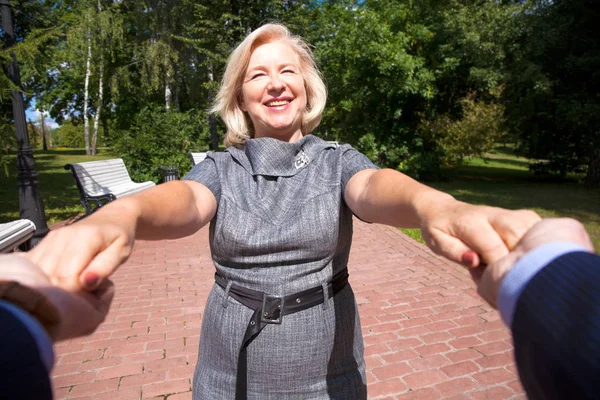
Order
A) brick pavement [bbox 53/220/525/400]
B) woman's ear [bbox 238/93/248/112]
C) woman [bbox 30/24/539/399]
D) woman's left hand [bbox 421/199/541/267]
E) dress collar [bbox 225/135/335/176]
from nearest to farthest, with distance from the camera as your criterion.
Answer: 1. woman's left hand [bbox 421/199/541/267]
2. woman [bbox 30/24/539/399]
3. dress collar [bbox 225/135/335/176]
4. woman's ear [bbox 238/93/248/112]
5. brick pavement [bbox 53/220/525/400]

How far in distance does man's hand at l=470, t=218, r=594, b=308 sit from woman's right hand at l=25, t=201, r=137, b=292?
737 millimetres

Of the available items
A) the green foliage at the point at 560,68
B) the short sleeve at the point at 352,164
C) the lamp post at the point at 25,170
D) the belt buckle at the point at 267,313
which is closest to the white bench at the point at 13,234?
the lamp post at the point at 25,170

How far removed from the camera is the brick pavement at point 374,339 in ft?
10.2

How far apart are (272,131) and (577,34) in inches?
565

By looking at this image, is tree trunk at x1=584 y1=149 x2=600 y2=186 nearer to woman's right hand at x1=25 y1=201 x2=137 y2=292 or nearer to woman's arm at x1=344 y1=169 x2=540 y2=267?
woman's arm at x1=344 y1=169 x2=540 y2=267

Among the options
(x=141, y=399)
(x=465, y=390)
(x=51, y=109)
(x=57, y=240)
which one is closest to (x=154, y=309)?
(x=141, y=399)

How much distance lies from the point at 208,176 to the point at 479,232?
105 centimetres

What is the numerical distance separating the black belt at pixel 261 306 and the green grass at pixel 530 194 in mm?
6376

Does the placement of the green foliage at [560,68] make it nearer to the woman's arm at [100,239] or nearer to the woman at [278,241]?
the woman at [278,241]

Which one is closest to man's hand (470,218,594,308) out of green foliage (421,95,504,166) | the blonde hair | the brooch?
the brooch

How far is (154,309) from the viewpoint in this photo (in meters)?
4.49

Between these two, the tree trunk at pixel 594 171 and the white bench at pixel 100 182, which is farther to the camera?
the tree trunk at pixel 594 171

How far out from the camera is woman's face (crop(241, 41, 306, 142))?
176cm

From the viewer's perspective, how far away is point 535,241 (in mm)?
715
